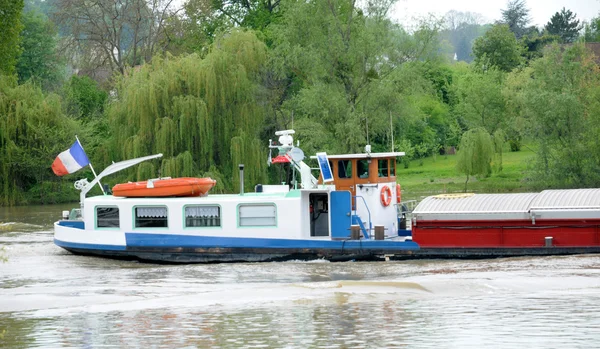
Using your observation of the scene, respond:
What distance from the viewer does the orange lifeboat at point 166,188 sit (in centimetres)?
2441

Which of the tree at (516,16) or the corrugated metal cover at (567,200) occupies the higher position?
the tree at (516,16)

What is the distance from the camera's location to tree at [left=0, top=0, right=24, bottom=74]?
5734 cm

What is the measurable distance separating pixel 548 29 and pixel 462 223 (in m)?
74.7

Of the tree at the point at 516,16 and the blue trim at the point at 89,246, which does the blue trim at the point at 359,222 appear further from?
the tree at the point at 516,16

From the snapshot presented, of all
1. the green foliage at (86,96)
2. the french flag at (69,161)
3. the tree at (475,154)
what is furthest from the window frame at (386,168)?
the green foliage at (86,96)

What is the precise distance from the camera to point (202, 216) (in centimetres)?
2406

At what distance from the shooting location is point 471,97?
6162cm

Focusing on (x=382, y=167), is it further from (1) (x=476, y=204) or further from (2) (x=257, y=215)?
(2) (x=257, y=215)

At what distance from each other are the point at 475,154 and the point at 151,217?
31.8 m

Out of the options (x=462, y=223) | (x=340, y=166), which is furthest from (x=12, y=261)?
(x=462, y=223)

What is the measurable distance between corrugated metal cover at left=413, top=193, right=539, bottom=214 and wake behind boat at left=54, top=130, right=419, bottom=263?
1116mm

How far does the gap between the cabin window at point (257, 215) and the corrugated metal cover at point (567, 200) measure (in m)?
6.52

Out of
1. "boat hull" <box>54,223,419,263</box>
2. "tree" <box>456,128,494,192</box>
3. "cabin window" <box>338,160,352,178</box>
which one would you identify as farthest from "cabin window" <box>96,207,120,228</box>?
"tree" <box>456,128,494,192</box>

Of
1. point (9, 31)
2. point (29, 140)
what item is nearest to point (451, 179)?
point (29, 140)
